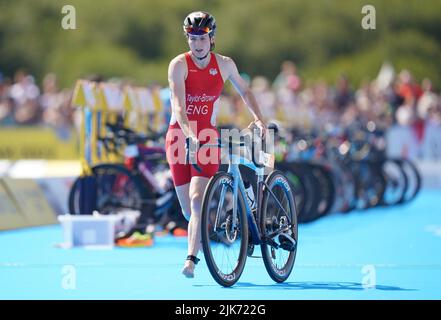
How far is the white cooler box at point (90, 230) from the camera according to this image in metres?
13.9

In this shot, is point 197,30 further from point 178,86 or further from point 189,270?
point 189,270

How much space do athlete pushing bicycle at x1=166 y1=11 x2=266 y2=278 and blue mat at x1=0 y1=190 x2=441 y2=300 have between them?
594mm

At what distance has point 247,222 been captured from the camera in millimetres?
10156

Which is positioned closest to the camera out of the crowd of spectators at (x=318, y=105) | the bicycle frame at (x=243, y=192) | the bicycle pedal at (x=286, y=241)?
the bicycle frame at (x=243, y=192)

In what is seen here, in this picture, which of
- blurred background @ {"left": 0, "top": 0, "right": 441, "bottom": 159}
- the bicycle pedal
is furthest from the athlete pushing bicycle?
blurred background @ {"left": 0, "top": 0, "right": 441, "bottom": 159}

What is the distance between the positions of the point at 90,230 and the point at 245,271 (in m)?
3.02

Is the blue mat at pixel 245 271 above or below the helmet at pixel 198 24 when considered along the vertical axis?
below

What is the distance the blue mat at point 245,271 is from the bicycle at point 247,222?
0.18m

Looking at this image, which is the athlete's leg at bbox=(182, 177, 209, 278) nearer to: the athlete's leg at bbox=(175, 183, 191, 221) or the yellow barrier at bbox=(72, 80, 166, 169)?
the athlete's leg at bbox=(175, 183, 191, 221)

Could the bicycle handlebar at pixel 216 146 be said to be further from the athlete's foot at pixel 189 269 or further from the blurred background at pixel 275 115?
the blurred background at pixel 275 115

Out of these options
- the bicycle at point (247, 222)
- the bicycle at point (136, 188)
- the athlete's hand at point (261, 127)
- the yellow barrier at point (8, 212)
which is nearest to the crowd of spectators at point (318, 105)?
the yellow barrier at point (8, 212)

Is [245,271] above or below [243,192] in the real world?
below

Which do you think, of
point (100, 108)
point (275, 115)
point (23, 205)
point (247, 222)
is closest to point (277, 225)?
point (247, 222)

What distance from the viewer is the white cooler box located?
547 inches
